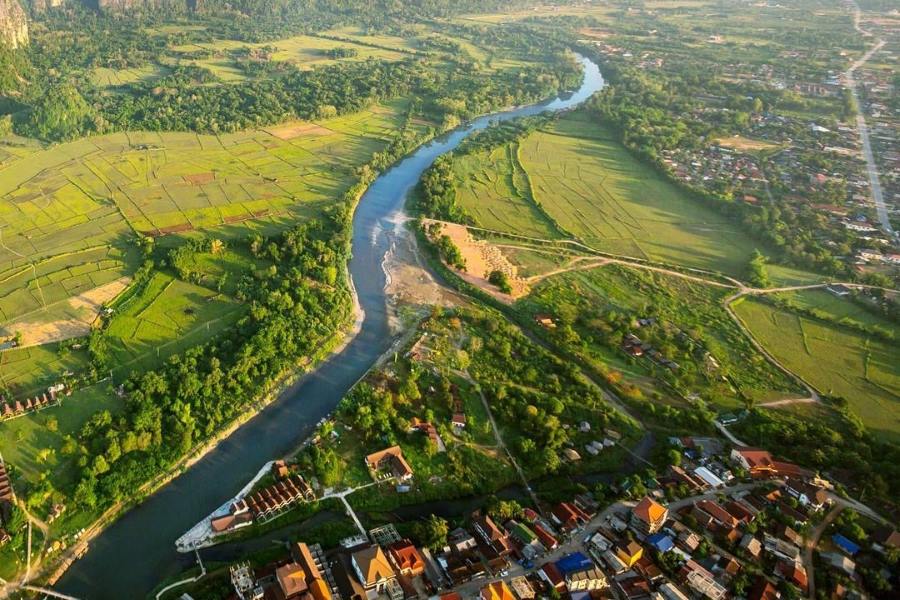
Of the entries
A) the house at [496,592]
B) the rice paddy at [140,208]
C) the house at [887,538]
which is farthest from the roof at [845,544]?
the rice paddy at [140,208]

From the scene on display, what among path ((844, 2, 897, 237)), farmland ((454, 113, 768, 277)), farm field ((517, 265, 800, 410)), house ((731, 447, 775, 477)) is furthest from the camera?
path ((844, 2, 897, 237))

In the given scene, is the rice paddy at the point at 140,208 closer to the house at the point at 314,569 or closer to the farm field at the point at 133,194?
the farm field at the point at 133,194

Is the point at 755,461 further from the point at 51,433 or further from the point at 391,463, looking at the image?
the point at 51,433

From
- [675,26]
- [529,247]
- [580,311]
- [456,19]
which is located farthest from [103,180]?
[675,26]

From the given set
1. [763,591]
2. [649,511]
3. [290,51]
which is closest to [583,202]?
[649,511]

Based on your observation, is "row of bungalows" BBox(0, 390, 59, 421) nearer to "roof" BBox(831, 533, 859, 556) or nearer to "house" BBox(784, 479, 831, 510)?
"house" BBox(784, 479, 831, 510)

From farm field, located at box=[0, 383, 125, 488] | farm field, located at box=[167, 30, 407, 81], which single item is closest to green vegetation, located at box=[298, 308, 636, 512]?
farm field, located at box=[0, 383, 125, 488]

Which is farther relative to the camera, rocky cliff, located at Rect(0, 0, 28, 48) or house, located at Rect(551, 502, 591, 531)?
rocky cliff, located at Rect(0, 0, 28, 48)
